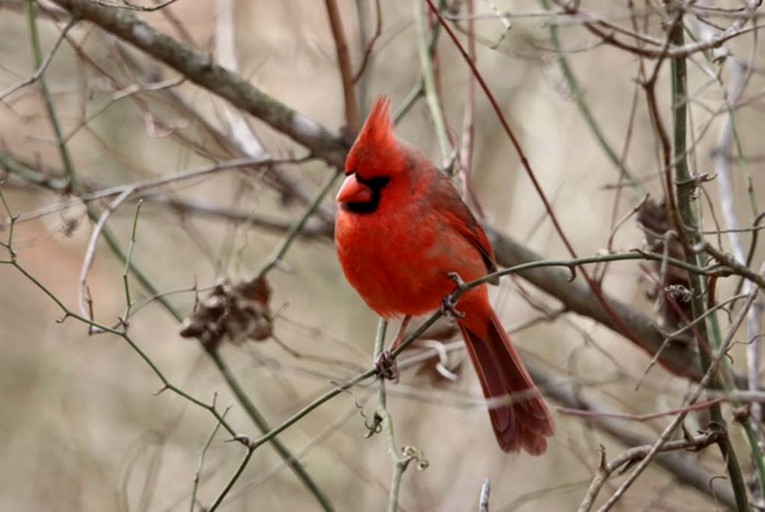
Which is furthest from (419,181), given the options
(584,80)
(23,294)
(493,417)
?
(23,294)

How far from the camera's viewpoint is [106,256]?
219 inches

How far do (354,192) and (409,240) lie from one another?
7.3 inches

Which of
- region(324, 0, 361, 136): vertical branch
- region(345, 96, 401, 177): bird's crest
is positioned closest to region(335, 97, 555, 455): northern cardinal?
region(345, 96, 401, 177): bird's crest

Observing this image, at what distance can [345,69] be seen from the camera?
10.6 ft

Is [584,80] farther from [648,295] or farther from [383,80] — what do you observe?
[648,295]

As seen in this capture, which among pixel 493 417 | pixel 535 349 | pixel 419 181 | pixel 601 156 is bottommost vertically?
pixel 493 417

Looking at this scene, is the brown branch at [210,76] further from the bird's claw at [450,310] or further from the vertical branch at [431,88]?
the bird's claw at [450,310]

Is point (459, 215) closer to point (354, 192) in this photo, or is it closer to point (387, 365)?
point (354, 192)

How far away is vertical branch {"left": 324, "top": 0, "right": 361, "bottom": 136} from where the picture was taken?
3.17 meters

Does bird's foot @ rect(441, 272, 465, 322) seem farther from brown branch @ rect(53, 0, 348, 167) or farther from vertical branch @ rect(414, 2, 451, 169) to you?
brown branch @ rect(53, 0, 348, 167)

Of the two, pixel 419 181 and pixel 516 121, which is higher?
pixel 516 121

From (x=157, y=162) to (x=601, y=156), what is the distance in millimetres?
2086

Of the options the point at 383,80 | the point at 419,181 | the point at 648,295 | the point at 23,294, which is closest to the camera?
the point at 419,181

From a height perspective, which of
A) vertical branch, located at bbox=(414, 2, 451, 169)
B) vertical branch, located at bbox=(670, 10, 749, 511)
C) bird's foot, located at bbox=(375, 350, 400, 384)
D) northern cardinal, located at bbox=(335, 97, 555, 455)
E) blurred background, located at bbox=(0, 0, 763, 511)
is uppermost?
blurred background, located at bbox=(0, 0, 763, 511)
